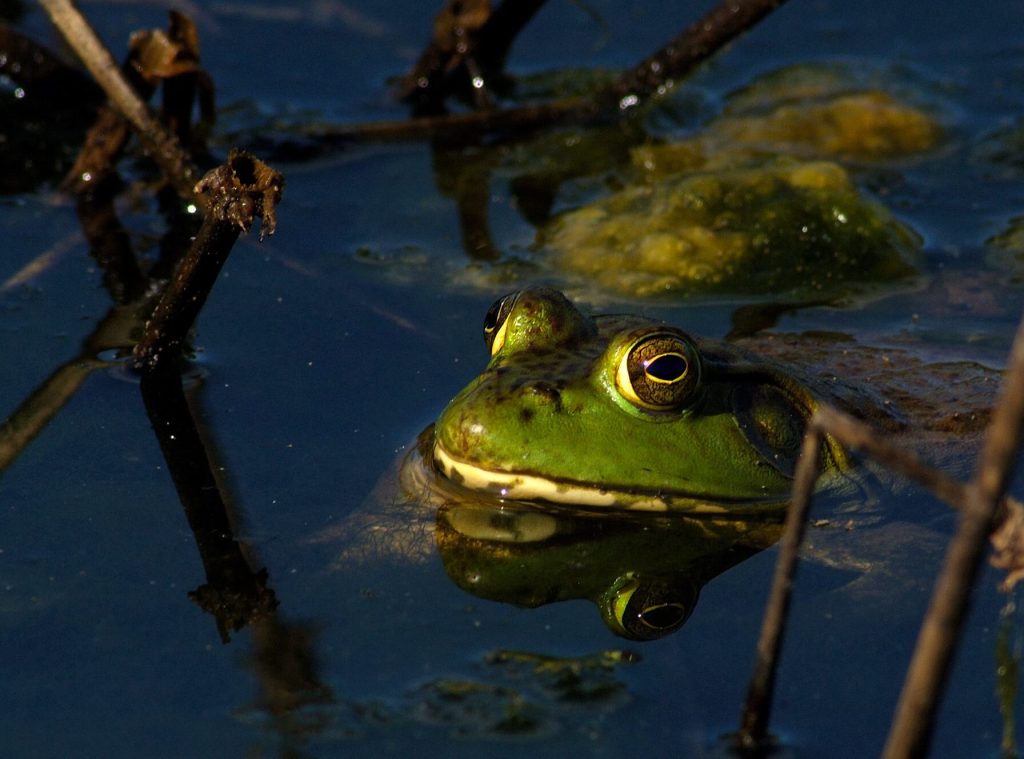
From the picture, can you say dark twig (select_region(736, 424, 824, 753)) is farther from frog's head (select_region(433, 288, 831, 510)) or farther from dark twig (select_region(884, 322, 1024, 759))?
frog's head (select_region(433, 288, 831, 510))

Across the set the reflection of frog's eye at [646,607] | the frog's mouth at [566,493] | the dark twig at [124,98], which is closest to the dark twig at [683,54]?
the dark twig at [124,98]

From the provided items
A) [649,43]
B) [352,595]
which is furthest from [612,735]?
[649,43]

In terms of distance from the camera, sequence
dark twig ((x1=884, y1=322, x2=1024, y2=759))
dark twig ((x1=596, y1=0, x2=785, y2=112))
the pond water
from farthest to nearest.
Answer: dark twig ((x1=596, y1=0, x2=785, y2=112))
the pond water
dark twig ((x1=884, y1=322, x2=1024, y2=759))

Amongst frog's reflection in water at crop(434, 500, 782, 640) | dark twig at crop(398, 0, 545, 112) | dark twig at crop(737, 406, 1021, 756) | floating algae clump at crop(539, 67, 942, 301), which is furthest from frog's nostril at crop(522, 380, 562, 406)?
dark twig at crop(398, 0, 545, 112)

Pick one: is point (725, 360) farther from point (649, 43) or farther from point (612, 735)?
point (649, 43)

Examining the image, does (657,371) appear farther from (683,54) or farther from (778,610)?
(683,54)

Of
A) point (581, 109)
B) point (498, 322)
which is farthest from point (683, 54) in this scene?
point (498, 322)
